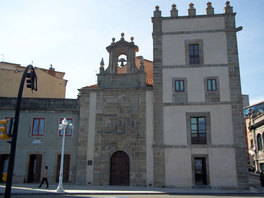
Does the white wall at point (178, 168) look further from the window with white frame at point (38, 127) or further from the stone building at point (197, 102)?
the window with white frame at point (38, 127)

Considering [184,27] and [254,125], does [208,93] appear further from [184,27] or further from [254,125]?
[254,125]

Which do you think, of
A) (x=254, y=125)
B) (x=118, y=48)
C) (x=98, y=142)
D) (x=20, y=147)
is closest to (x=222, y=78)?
(x=118, y=48)

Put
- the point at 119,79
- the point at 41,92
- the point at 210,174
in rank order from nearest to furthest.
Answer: the point at 210,174 < the point at 119,79 < the point at 41,92

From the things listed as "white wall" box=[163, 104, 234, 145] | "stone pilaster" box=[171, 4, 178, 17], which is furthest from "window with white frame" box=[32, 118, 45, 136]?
"stone pilaster" box=[171, 4, 178, 17]

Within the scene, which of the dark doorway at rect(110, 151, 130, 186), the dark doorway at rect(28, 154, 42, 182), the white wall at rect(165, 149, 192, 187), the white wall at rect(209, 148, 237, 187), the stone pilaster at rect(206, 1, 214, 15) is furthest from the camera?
the stone pilaster at rect(206, 1, 214, 15)

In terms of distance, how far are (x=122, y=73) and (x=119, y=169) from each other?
780cm

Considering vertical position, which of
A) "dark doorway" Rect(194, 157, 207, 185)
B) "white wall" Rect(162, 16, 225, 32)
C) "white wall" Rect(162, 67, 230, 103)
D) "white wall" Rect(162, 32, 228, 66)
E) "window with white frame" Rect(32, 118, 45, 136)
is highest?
"white wall" Rect(162, 16, 225, 32)

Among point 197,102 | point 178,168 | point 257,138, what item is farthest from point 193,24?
point 257,138

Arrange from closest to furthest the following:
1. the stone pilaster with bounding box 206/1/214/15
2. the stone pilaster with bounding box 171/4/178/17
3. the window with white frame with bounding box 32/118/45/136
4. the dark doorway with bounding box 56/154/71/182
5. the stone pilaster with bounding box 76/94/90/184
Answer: the stone pilaster with bounding box 76/94/90/184 → the dark doorway with bounding box 56/154/71/182 → the window with white frame with bounding box 32/118/45/136 → the stone pilaster with bounding box 206/1/214/15 → the stone pilaster with bounding box 171/4/178/17

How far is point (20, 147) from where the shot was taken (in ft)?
72.1

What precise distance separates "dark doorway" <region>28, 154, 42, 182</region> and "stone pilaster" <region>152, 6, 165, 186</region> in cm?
Answer: 935

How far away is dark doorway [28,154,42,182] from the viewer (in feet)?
71.5

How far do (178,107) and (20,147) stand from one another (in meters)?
13.1

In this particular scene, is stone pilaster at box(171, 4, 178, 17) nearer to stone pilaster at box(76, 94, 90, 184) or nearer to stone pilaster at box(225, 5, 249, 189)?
stone pilaster at box(225, 5, 249, 189)
